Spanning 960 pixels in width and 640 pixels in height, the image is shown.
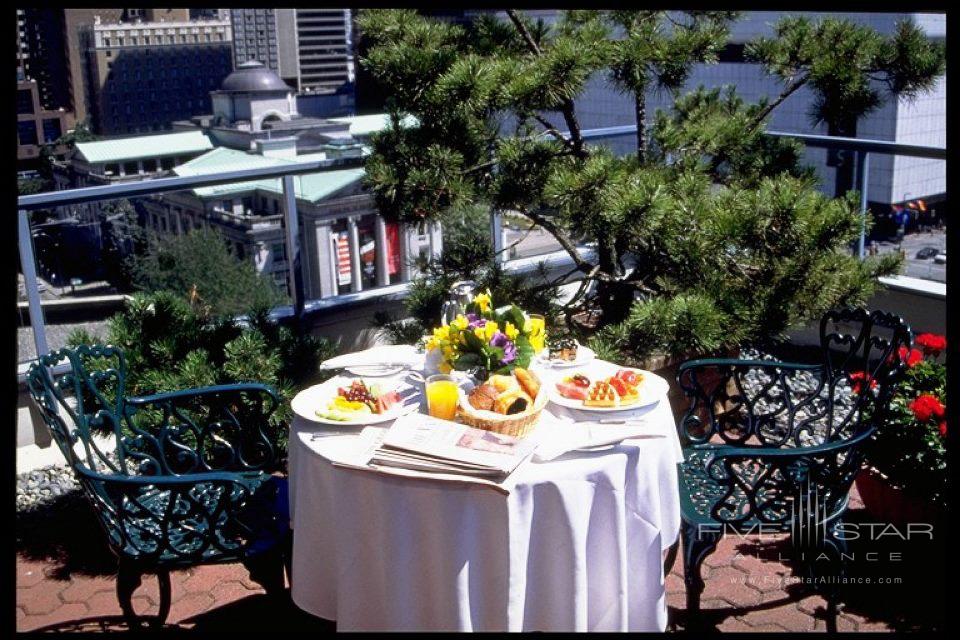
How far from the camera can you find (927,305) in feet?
13.9

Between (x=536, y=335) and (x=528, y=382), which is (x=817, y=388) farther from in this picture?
(x=528, y=382)

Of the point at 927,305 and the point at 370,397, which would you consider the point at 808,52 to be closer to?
the point at 927,305

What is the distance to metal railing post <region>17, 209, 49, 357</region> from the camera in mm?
3498

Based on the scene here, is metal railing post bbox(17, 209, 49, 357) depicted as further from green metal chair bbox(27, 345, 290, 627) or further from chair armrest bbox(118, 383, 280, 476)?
green metal chair bbox(27, 345, 290, 627)

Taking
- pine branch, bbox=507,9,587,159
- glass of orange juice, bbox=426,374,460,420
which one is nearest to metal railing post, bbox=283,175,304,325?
pine branch, bbox=507,9,587,159

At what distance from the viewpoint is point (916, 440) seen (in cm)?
269

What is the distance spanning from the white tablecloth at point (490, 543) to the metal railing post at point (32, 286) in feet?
6.50

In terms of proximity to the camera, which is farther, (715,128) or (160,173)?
(160,173)

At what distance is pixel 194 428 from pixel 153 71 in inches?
2281

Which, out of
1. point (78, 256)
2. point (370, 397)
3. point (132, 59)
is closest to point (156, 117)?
point (132, 59)

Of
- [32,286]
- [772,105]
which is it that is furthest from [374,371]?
[772,105]

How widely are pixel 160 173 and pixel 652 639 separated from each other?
4870 cm

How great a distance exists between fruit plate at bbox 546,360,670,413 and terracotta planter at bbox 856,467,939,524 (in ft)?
3.18

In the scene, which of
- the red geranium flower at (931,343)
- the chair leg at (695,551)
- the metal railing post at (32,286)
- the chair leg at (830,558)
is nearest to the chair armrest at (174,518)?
the chair leg at (695,551)
